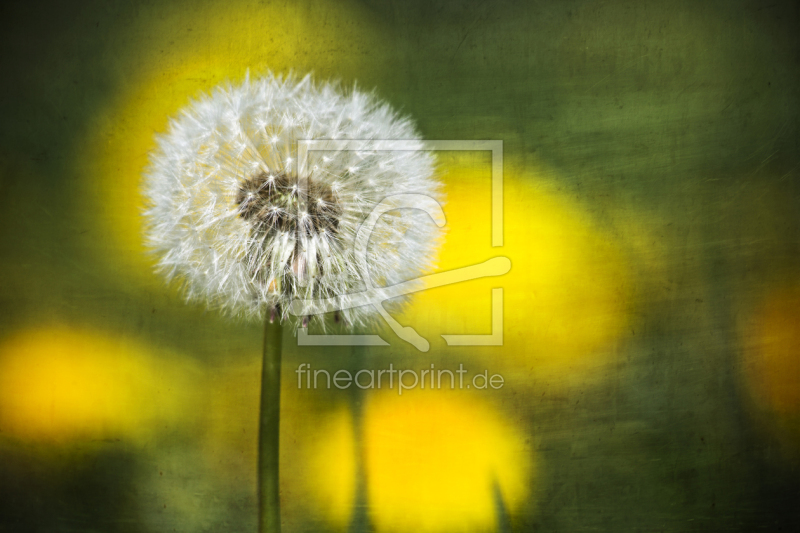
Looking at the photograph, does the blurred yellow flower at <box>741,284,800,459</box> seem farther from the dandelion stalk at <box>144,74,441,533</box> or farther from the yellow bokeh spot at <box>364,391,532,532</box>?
the dandelion stalk at <box>144,74,441,533</box>

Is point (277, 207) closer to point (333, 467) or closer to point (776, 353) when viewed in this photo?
point (333, 467)

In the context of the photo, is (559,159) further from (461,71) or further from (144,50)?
(144,50)

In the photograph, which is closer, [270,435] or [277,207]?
[277,207]

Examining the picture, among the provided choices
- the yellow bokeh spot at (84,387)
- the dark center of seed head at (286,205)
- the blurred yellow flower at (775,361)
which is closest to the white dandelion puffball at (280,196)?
the dark center of seed head at (286,205)

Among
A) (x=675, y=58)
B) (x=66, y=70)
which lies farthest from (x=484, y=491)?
(x=66, y=70)

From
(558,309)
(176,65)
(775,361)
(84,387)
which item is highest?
(176,65)

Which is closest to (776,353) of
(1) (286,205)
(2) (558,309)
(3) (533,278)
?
(2) (558,309)

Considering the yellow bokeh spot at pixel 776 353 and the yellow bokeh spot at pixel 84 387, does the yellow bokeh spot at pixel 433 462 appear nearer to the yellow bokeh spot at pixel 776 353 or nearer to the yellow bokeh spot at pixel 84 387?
the yellow bokeh spot at pixel 84 387
